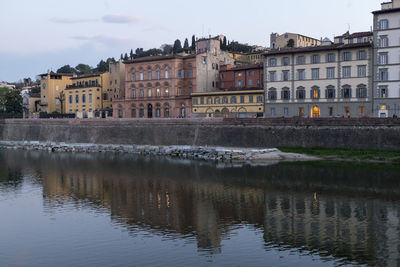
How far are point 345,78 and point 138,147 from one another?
34.1 meters

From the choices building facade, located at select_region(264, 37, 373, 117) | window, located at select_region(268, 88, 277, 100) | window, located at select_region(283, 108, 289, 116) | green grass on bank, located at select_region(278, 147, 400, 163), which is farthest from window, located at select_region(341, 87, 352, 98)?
green grass on bank, located at select_region(278, 147, 400, 163)

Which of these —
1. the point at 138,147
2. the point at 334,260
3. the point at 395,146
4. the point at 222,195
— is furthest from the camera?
the point at 138,147

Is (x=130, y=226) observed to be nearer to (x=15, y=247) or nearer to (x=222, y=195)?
(x=15, y=247)

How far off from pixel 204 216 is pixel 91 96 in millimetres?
79181

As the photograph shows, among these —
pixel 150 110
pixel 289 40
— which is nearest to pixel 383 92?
pixel 150 110

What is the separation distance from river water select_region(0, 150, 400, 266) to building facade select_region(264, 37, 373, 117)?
1974cm

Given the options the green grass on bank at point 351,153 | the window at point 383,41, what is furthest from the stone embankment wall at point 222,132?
the window at point 383,41

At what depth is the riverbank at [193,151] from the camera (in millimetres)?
59156

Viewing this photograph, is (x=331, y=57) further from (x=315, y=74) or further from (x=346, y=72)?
(x=315, y=74)

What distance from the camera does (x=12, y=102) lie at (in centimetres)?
11919

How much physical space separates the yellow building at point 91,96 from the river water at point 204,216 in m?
52.6

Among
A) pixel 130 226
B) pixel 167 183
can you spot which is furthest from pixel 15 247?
pixel 167 183

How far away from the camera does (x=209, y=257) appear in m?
23.4

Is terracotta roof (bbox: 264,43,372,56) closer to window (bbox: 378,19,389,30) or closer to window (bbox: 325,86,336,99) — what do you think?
window (bbox: 378,19,389,30)
